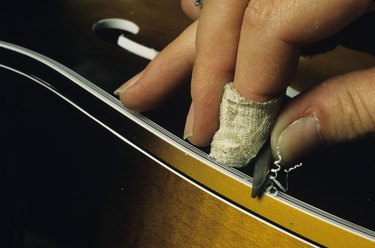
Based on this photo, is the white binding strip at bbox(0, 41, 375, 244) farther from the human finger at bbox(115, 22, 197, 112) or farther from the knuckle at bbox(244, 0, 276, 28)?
the knuckle at bbox(244, 0, 276, 28)

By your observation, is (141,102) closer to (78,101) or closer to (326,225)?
(78,101)

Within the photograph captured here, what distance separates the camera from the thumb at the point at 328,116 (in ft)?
1.22

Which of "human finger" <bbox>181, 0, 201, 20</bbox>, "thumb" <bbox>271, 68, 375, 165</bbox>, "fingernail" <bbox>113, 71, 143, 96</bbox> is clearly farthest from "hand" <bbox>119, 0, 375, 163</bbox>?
"human finger" <bbox>181, 0, 201, 20</bbox>

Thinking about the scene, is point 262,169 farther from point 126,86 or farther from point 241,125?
point 126,86

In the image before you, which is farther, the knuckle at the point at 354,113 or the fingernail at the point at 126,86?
the fingernail at the point at 126,86

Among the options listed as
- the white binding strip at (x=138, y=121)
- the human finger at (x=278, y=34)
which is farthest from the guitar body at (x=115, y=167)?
the human finger at (x=278, y=34)

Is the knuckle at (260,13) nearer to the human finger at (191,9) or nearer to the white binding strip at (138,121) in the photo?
the white binding strip at (138,121)

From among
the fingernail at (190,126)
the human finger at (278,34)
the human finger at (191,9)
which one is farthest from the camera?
the human finger at (191,9)

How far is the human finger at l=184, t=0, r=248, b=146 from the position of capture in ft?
1.28

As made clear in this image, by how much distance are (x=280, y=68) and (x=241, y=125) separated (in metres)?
0.06

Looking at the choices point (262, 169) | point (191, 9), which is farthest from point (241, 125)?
point (191, 9)

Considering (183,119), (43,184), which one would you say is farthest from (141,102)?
(43,184)

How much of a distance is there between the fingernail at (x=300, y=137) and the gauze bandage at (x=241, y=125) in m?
0.02

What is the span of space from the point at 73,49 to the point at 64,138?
147 millimetres
